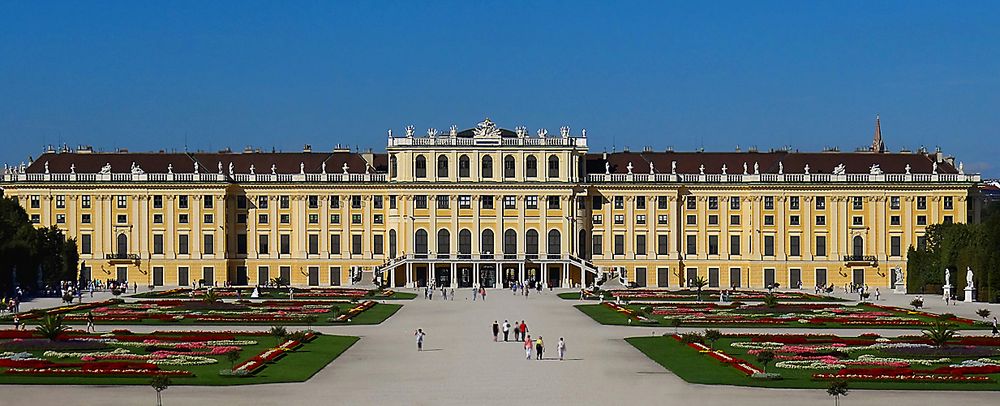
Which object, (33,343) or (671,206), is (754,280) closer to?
(671,206)

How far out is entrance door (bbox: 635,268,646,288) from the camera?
115000 mm

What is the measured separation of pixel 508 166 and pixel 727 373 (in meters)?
70.9

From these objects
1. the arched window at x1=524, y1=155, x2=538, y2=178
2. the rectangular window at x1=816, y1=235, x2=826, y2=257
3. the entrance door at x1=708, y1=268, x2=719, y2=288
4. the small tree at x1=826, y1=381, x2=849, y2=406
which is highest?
the arched window at x1=524, y1=155, x2=538, y2=178

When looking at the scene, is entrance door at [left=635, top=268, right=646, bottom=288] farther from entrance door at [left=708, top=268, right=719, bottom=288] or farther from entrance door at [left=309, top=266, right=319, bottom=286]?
entrance door at [left=309, top=266, right=319, bottom=286]

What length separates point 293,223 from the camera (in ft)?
380

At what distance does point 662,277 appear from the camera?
115312 mm

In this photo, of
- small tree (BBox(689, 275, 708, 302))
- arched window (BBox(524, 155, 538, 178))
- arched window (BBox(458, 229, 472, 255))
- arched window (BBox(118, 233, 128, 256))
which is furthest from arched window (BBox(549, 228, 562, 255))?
arched window (BBox(118, 233, 128, 256))

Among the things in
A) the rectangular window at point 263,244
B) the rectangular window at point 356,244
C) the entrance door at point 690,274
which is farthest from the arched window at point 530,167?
the rectangular window at point 263,244

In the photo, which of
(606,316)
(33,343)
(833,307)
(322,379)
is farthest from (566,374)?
(833,307)

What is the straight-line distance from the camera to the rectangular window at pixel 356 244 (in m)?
116

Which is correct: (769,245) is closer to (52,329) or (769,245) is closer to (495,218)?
(495,218)

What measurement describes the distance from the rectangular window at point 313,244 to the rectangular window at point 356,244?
246 cm

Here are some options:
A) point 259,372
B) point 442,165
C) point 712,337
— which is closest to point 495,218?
point 442,165

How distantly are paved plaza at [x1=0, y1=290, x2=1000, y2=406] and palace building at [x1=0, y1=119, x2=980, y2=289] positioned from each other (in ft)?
174
